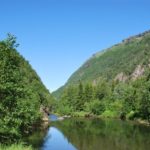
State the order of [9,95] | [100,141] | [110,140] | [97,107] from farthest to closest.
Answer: [97,107] < [110,140] < [100,141] < [9,95]

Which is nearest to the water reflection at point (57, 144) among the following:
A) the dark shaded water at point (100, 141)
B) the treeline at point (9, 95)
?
the dark shaded water at point (100, 141)

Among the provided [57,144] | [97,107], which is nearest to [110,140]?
[57,144]

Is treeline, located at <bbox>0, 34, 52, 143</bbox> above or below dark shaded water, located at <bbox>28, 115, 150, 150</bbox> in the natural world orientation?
above

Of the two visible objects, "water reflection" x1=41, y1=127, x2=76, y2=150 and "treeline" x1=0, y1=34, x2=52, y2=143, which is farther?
"water reflection" x1=41, y1=127, x2=76, y2=150

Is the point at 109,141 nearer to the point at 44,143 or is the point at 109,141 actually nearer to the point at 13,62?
the point at 44,143

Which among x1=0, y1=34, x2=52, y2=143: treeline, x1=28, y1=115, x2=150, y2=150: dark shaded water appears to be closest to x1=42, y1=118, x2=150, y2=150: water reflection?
x1=28, y1=115, x2=150, y2=150: dark shaded water

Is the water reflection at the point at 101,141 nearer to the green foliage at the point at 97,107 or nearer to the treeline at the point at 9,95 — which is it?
the treeline at the point at 9,95

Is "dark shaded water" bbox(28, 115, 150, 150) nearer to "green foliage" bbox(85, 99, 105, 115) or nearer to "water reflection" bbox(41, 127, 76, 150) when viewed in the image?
"water reflection" bbox(41, 127, 76, 150)

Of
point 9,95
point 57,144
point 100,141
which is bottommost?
point 100,141

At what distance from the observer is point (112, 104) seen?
614 feet

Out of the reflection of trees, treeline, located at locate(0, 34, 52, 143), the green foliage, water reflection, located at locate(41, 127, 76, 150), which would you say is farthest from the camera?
the green foliage

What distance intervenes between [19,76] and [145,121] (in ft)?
317

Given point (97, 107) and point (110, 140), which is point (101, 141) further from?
point (97, 107)

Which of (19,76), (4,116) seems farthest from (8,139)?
(19,76)
